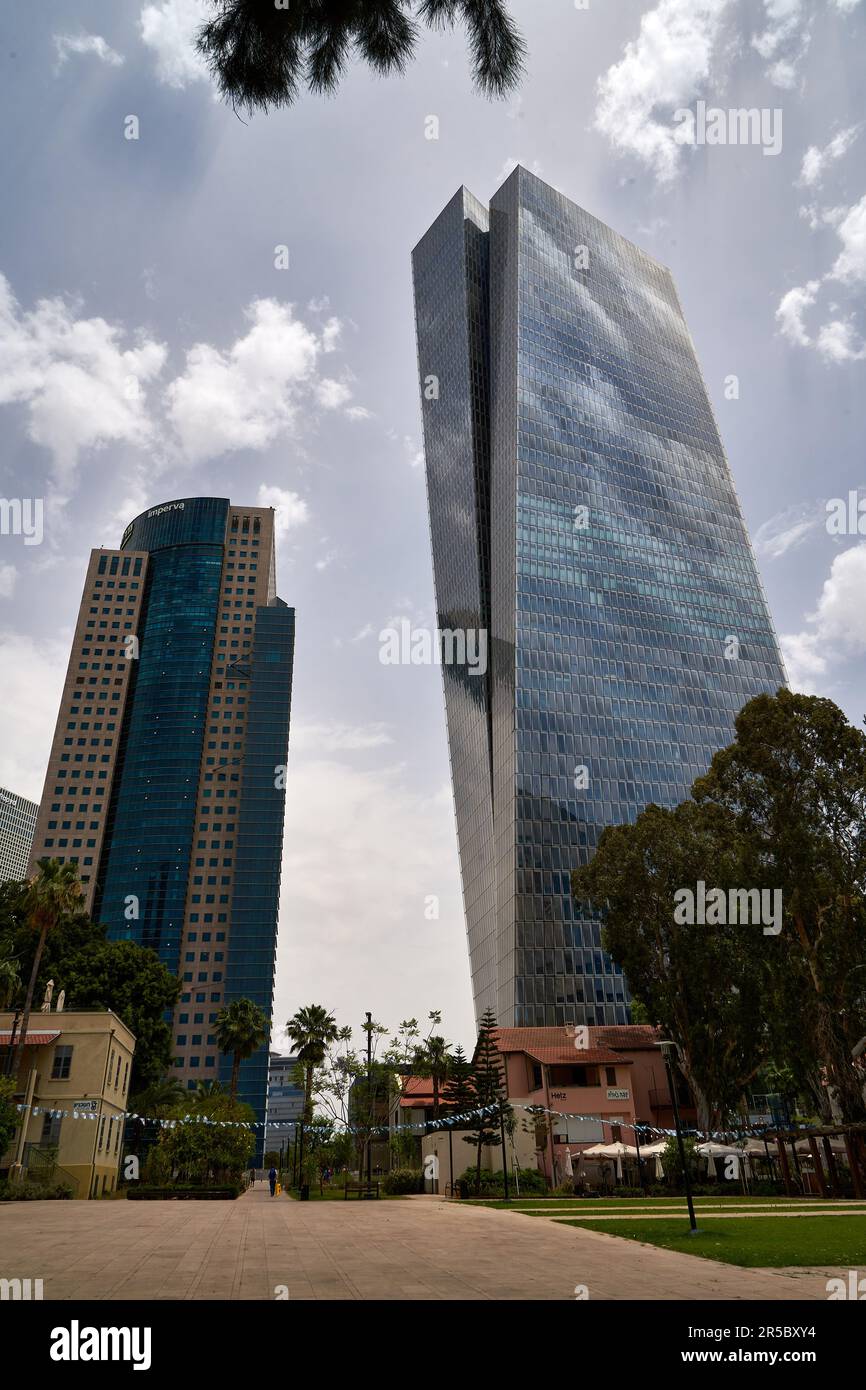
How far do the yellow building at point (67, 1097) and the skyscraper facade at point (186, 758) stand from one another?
84.6 meters

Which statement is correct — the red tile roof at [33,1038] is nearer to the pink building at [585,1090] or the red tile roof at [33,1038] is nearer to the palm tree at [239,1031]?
the pink building at [585,1090]

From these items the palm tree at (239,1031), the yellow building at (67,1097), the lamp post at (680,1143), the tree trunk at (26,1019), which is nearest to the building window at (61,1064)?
the yellow building at (67,1097)

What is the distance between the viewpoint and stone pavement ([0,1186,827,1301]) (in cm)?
1179

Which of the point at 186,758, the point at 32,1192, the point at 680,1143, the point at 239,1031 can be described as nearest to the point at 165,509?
the point at 186,758

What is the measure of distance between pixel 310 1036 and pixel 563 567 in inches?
2664

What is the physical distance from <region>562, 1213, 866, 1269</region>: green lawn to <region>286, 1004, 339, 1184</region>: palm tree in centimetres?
4938

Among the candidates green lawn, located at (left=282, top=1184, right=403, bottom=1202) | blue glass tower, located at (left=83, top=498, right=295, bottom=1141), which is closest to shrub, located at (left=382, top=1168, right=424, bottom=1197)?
green lawn, located at (left=282, top=1184, right=403, bottom=1202)

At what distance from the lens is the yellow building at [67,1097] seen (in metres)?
44.4

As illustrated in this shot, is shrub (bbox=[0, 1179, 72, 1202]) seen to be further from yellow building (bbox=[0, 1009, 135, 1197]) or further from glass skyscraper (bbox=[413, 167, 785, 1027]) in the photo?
glass skyscraper (bbox=[413, 167, 785, 1027])

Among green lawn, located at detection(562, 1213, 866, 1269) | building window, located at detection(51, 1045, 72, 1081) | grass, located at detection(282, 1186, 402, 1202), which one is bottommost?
grass, located at detection(282, 1186, 402, 1202)

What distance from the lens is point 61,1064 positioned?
154ft

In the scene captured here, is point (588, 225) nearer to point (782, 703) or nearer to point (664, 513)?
point (664, 513)
